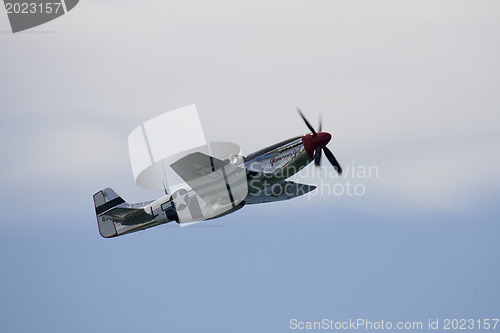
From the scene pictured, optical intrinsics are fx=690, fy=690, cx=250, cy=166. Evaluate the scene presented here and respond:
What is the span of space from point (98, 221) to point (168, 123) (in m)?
9.73

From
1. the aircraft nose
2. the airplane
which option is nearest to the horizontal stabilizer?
the airplane

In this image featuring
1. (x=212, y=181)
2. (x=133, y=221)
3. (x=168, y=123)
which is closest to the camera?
(x=168, y=123)

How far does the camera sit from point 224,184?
105 feet

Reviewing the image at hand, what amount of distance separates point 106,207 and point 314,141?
456 inches

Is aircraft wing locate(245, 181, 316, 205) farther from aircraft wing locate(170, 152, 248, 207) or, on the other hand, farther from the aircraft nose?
the aircraft nose

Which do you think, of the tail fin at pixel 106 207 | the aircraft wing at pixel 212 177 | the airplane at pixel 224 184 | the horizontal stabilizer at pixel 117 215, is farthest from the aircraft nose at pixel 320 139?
the tail fin at pixel 106 207

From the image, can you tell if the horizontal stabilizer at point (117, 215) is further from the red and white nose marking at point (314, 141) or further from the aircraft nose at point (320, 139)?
the aircraft nose at point (320, 139)

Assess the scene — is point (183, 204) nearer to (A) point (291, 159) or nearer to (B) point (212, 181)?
(B) point (212, 181)

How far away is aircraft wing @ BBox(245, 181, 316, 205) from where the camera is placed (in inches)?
1342

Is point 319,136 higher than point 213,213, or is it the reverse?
point 319,136

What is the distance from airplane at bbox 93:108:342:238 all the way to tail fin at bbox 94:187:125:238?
0.27 ft

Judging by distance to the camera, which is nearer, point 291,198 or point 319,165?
point 319,165

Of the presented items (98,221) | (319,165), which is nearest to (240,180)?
(319,165)

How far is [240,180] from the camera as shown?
31.9m
